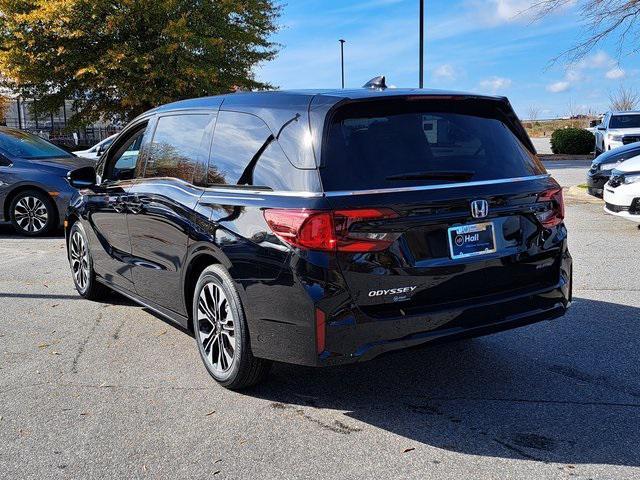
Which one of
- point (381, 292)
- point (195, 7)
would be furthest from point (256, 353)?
point (195, 7)

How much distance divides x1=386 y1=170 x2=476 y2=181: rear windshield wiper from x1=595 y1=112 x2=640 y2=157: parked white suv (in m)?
19.8

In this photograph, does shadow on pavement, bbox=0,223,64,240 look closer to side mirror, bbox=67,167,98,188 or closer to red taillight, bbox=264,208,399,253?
side mirror, bbox=67,167,98,188

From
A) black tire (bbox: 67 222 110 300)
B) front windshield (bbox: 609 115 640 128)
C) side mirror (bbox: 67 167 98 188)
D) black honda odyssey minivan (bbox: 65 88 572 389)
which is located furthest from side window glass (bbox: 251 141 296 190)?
front windshield (bbox: 609 115 640 128)

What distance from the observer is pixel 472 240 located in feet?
12.1

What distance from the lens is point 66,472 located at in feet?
10.5

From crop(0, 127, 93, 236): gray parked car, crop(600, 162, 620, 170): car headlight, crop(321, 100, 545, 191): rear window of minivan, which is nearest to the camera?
crop(321, 100, 545, 191): rear window of minivan

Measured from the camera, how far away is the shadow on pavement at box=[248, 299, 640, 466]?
3.42 m

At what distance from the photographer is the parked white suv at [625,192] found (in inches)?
353

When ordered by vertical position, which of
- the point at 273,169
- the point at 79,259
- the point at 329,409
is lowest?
the point at 329,409

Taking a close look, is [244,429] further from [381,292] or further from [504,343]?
[504,343]

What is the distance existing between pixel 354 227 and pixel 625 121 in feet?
73.9

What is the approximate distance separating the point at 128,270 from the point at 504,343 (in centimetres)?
296

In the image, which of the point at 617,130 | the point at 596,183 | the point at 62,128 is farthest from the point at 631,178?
the point at 62,128

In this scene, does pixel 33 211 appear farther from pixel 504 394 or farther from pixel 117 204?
pixel 504 394
